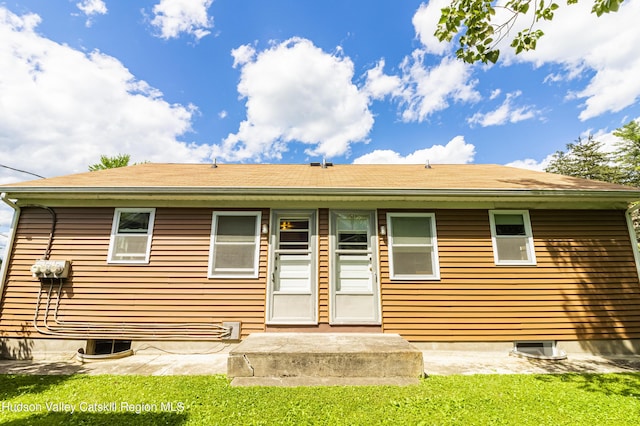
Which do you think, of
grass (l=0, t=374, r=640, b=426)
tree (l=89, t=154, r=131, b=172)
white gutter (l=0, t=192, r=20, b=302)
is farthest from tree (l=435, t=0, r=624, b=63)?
tree (l=89, t=154, r=131, b=172)

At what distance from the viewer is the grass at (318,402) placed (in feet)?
8.46

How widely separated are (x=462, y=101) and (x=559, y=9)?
9.39m

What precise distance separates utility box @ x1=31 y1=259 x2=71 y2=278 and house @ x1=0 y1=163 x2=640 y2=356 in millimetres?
36

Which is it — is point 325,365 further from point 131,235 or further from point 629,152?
point 629,152

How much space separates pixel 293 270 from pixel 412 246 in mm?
2424

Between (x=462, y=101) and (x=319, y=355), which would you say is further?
(x=462, y=101)

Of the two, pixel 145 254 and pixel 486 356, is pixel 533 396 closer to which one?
pixel 486 356

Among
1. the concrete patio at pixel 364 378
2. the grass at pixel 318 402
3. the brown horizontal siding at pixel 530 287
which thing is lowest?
the concrete patio at pixel 364 378

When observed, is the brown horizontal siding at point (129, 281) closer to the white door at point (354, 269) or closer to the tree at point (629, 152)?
the white door at point (354, 269)

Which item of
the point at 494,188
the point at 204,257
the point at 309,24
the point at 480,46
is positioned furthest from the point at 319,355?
the point at 309,24

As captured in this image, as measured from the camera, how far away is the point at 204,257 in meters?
5.21

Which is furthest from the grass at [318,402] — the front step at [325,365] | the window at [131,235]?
the window at [131,235]

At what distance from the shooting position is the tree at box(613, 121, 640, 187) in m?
18.1

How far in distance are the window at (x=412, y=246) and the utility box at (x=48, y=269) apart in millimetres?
6173
